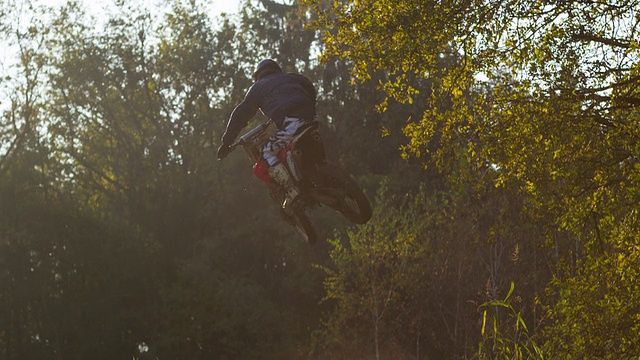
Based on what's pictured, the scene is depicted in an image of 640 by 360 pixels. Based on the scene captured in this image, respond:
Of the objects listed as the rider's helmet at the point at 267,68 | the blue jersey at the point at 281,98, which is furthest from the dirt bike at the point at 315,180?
the rider's helmet at the point at 267,68

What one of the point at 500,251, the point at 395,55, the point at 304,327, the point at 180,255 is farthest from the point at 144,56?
the point at 395,55

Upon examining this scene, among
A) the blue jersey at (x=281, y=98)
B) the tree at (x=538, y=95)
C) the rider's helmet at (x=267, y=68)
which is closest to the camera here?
the blue jersey at (x=281, y=98)

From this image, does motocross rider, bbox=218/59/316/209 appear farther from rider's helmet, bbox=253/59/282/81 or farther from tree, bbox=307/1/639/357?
tree, bbox=307/1/639/357

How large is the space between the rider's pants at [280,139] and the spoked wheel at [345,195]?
38 centimetres

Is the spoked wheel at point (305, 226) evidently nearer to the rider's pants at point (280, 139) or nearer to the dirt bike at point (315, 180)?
the dirt bike at point (315, 180)

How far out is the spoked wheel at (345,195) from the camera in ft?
30.5

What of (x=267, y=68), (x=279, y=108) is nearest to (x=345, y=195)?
(x=279, y=108)

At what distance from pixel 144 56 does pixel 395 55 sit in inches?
1192

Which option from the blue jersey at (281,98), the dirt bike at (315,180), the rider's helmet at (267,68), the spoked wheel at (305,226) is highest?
the rider's helmet at (267,68)

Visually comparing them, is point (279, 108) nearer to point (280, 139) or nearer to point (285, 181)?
point (280, 139)

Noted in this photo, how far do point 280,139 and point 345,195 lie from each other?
2.34ft

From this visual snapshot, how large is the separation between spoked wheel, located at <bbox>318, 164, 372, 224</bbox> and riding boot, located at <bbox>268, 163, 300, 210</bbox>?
0.25 m

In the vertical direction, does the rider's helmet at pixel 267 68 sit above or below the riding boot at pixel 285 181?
above

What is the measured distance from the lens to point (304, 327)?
40.5 metres
